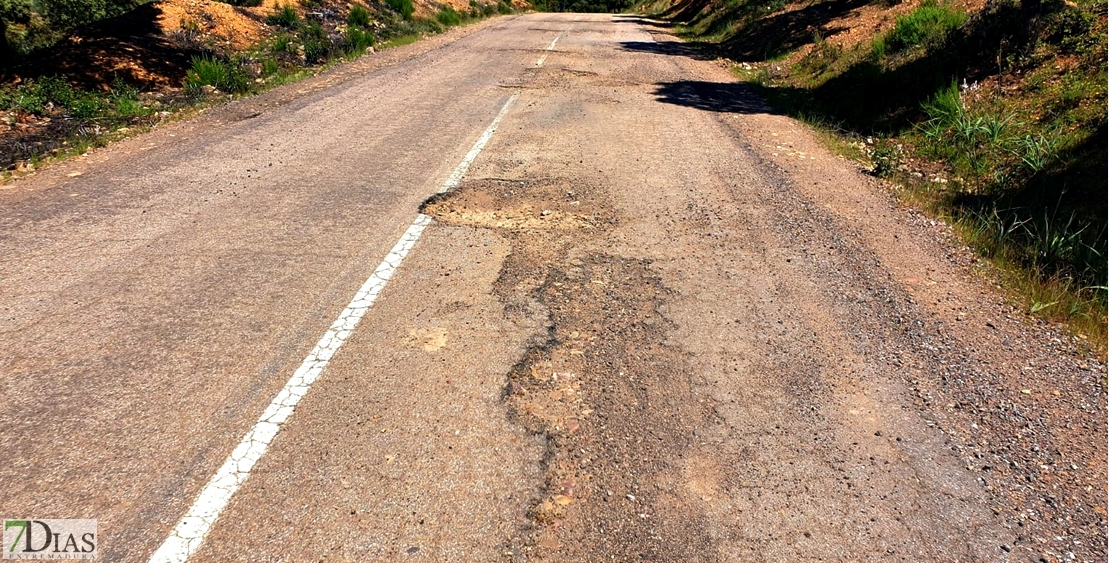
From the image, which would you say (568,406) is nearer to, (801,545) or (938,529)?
(801,545)

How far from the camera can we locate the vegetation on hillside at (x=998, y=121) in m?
5.22

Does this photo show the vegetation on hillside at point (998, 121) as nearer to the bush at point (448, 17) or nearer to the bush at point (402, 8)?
Answer: the bush at point (402, 8)

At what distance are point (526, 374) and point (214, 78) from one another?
10.7 metres

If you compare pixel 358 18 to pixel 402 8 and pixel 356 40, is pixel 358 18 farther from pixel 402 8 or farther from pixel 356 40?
pixel 402 8

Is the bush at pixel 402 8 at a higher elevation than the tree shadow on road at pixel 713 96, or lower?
higher

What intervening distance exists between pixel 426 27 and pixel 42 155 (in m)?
16.9

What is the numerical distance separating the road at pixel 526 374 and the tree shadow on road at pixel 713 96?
4088 mm

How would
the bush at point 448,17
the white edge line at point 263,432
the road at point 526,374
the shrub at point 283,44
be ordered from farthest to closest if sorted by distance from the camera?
the bush at point 448,17 → the shrub at point 283,44 → the road at point 526,374 → the white edge line at point 263,432

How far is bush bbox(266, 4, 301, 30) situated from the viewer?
16531mm

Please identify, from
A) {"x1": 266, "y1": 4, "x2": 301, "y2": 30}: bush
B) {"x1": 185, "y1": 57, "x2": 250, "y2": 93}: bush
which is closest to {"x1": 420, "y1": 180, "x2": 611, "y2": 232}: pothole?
{"x1": 185, "y1": 57, "x2": 250, "y2": 93}: bush

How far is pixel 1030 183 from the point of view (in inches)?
260

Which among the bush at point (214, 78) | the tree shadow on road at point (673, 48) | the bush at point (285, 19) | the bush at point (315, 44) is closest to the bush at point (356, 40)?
the bush at point (315, 44)

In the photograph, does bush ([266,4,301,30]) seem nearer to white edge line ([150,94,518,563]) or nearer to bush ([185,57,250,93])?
bush ([185,57,250,93])

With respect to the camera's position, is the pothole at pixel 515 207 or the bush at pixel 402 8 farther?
the bush at pixel 402 8
